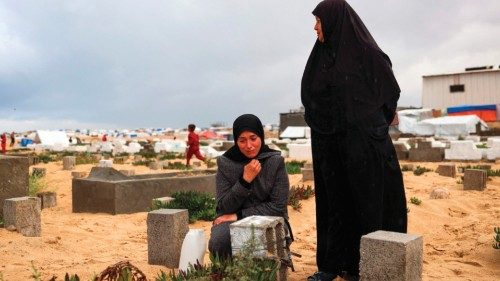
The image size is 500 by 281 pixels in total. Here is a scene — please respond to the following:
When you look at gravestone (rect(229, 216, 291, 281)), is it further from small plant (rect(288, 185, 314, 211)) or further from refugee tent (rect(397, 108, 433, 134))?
refugee tent (rect(397, 108, 433, 134))

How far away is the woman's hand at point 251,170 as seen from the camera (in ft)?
12.4

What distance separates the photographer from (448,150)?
18.4 meters

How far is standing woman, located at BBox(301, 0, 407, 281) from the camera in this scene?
140 inches

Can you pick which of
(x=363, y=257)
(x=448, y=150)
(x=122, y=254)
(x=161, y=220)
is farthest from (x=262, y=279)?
(x=448, y=150)

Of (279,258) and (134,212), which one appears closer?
(279,258)

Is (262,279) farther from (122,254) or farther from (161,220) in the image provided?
(122,254)

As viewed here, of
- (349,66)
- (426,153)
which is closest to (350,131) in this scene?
(349,66)

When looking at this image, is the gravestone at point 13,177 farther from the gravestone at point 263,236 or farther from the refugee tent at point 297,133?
the refugee tent at point 297,133

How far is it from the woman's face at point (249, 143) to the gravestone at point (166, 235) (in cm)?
125

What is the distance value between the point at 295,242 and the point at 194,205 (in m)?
2.16

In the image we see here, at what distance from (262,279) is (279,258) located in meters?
0.39

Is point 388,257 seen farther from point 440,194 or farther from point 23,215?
point 440,194

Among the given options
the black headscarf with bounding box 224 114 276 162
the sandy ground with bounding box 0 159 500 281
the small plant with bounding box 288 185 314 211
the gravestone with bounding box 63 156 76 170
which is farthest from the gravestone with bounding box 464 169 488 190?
the gravestone with bounding box 63 156 76 170

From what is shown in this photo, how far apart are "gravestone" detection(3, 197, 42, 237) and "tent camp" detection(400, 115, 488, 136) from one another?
2812 centimetres
